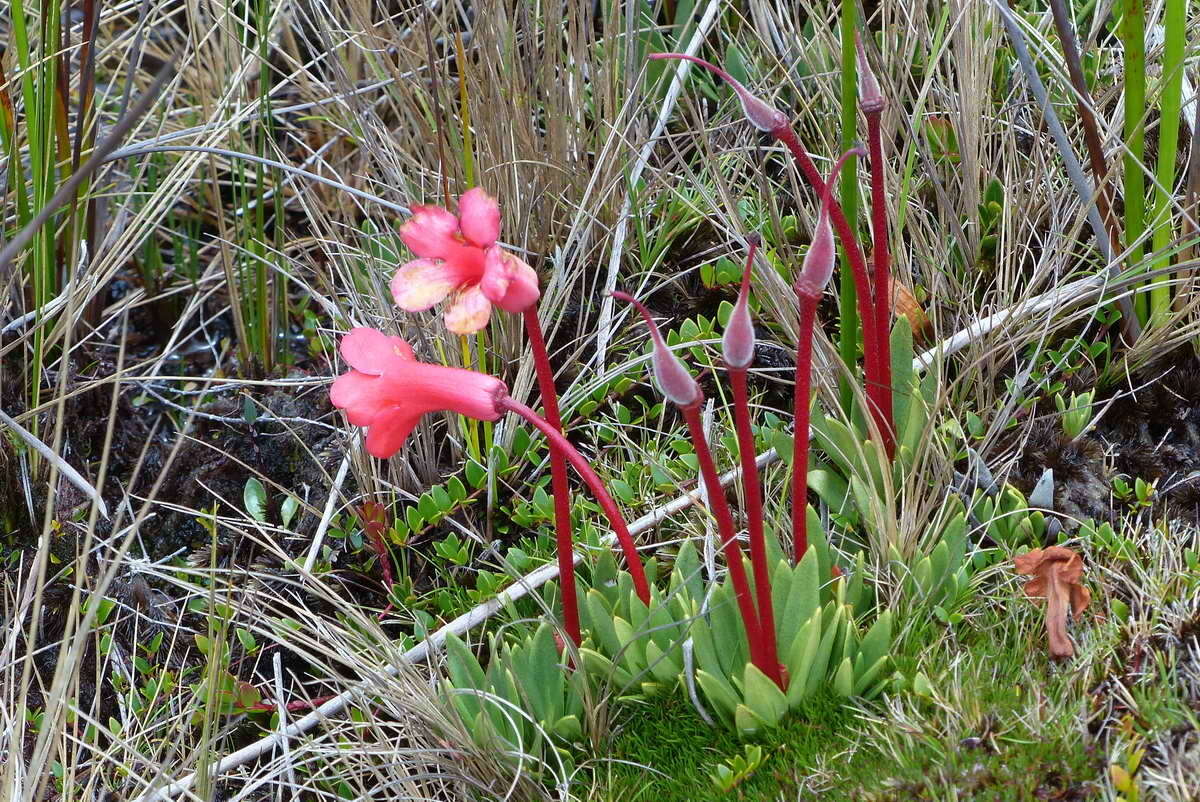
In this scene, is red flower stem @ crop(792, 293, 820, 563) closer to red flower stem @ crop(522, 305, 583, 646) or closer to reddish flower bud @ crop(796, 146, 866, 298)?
reddish flower bud @ crop(796, 146, 866, 298)

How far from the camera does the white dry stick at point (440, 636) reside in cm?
170

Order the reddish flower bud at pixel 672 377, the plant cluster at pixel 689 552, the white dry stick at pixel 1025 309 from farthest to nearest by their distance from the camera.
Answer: the white dry stick at pixel 1025 309 → the plant cluster at pixel 689 552 → the reddish flower bud at pixel 672 377

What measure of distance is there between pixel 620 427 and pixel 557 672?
0.72 meters

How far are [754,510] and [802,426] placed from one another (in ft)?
0.55

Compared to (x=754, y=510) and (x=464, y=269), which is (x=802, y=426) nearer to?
(x=754, y=510)

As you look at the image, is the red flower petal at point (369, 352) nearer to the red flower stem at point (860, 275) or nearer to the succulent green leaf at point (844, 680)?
the red flower stem at point (860, 275)

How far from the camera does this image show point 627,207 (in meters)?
2.44

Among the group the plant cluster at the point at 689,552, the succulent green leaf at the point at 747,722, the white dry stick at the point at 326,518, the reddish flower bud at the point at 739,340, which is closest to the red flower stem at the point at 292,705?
the white dry stick at the point at 326,518

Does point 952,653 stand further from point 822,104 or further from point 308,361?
point 308,361

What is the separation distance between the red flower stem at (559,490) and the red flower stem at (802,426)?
0.31m

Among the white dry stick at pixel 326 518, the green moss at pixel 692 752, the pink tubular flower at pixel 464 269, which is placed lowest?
the green moss at pixel 692 752

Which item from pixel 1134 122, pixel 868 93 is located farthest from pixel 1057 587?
pixel 1134 122

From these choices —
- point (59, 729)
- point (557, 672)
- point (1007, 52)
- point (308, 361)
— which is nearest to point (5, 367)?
point (308, 361)

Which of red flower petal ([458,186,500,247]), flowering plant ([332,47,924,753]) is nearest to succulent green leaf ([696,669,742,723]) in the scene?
flowering plant ([332,47,924,753])
